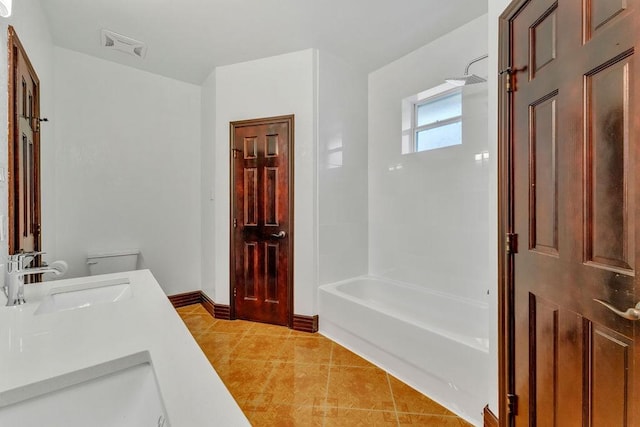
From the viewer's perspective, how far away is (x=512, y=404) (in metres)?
1.30

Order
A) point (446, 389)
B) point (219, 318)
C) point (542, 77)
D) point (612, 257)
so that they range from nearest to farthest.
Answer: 1. point (612, 257)
2. point (542, 77)
3. point (446, 389)
4. point (219, 318)

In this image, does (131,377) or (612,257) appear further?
A: (612,257)

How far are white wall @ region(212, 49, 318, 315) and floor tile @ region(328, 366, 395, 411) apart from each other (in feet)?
2.54

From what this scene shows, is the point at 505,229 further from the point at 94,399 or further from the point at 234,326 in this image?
the point at 234,326

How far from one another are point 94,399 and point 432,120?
9.61 ft

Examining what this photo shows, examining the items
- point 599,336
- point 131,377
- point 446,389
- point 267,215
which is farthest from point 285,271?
point 599,336

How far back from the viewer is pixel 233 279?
3066 mm

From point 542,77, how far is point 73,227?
3692 mm

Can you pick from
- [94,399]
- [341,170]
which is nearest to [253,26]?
[341,170]

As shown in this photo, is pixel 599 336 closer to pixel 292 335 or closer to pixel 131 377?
pixel 131 377

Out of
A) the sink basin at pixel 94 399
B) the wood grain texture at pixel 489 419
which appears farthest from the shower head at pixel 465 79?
the sink basin at pixel 94 399

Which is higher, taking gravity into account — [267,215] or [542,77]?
[542,77]

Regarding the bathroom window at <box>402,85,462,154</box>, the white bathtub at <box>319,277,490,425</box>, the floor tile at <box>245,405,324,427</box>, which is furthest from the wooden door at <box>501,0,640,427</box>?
the bathroom window at <box>402,85,462,154</box>

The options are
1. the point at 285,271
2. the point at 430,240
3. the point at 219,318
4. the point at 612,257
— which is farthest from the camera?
the point at 219,318
